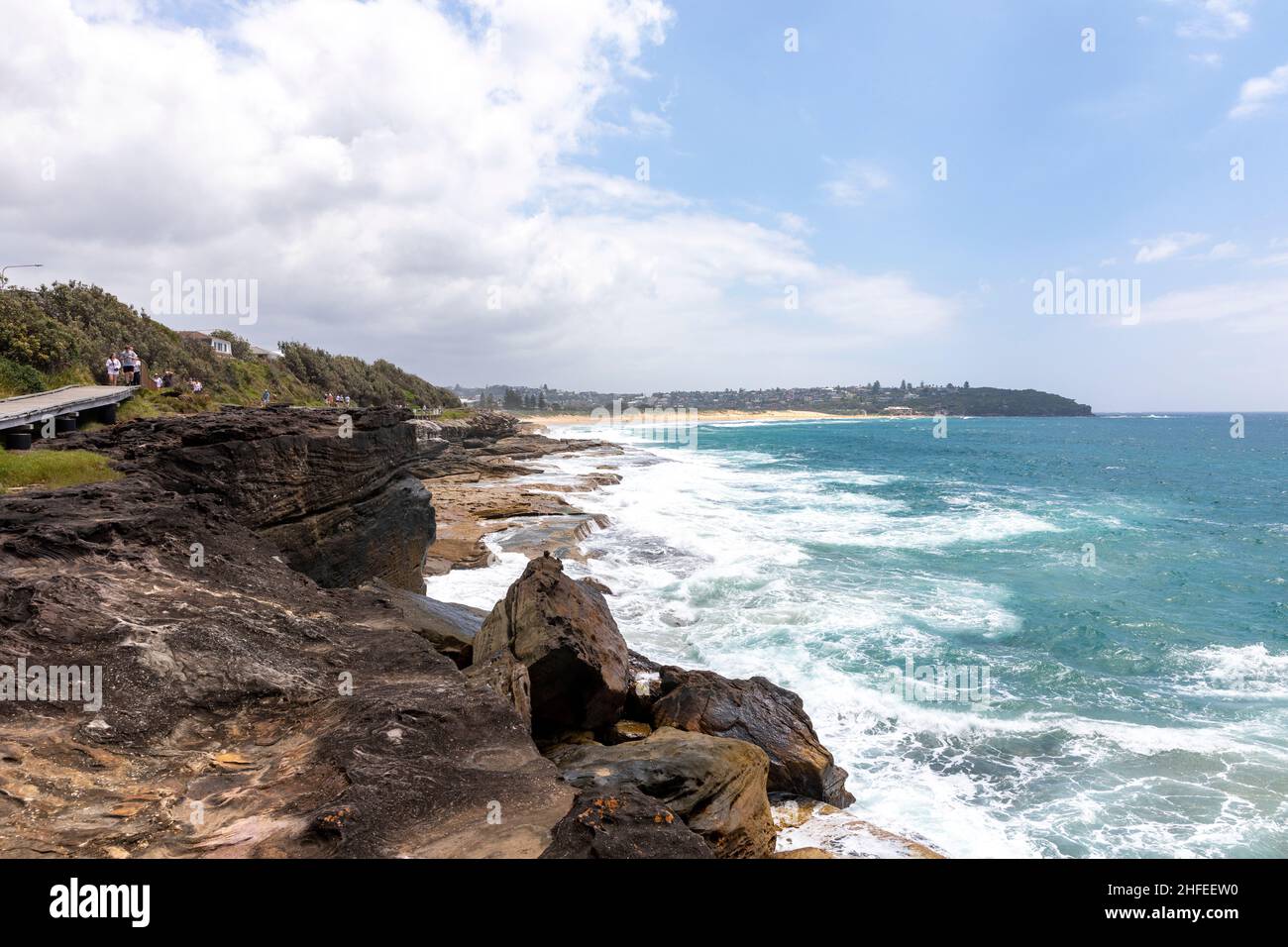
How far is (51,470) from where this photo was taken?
1168cm

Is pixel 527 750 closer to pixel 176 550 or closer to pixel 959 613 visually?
pixel 176 550

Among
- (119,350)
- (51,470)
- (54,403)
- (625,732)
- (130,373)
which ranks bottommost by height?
(625,732)

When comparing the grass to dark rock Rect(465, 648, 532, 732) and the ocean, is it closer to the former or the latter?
dark rock Rect(465, 648, 532, 732)

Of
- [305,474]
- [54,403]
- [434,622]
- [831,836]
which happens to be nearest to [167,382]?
[54,403]

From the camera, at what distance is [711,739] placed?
27.2 feet

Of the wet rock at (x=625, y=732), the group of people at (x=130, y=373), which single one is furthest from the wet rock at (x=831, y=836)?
the group of people at (x=130, y=373)

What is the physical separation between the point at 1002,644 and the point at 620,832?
1699 centimetres

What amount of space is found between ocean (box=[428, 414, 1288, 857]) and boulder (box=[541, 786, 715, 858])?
7.15 m

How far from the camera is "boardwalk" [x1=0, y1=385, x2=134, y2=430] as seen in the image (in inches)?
586

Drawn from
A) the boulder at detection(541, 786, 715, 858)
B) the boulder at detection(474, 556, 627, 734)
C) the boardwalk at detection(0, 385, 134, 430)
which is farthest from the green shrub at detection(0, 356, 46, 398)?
the boulder at detection(541, 786, 715, 858)

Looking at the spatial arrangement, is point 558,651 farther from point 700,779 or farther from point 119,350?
point 119,350
